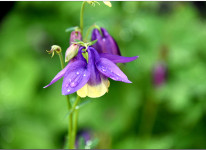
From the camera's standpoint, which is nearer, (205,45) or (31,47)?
(205,45)

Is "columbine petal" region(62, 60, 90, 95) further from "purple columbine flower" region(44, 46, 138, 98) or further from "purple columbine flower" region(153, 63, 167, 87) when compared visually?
"purple columbine flower" region(153, 63, 167, 87)

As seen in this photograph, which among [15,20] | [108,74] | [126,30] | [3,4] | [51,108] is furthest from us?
[3,4]

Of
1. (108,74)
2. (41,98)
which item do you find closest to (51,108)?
(41,98)

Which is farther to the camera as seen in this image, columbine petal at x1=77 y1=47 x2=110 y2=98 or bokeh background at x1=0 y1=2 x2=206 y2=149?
bokeh background at x1=0 y1=2 x2=206 y2=149

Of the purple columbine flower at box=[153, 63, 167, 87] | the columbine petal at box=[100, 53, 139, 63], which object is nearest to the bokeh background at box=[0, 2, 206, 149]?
the purple columbine flower at box=[153, 63, 167, 87]

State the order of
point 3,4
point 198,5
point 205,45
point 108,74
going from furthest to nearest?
point 198,5 < point 3,4 < point 205,45 < point 108,74

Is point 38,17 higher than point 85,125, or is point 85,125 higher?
point 38,17

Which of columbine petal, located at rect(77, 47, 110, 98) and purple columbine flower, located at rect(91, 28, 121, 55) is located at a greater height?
purple columbine flower, located at rect(91, 28, 121, 55)

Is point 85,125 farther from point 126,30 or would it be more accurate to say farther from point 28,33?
point 28,33

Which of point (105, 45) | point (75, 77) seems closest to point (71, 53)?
point (75, 77)
